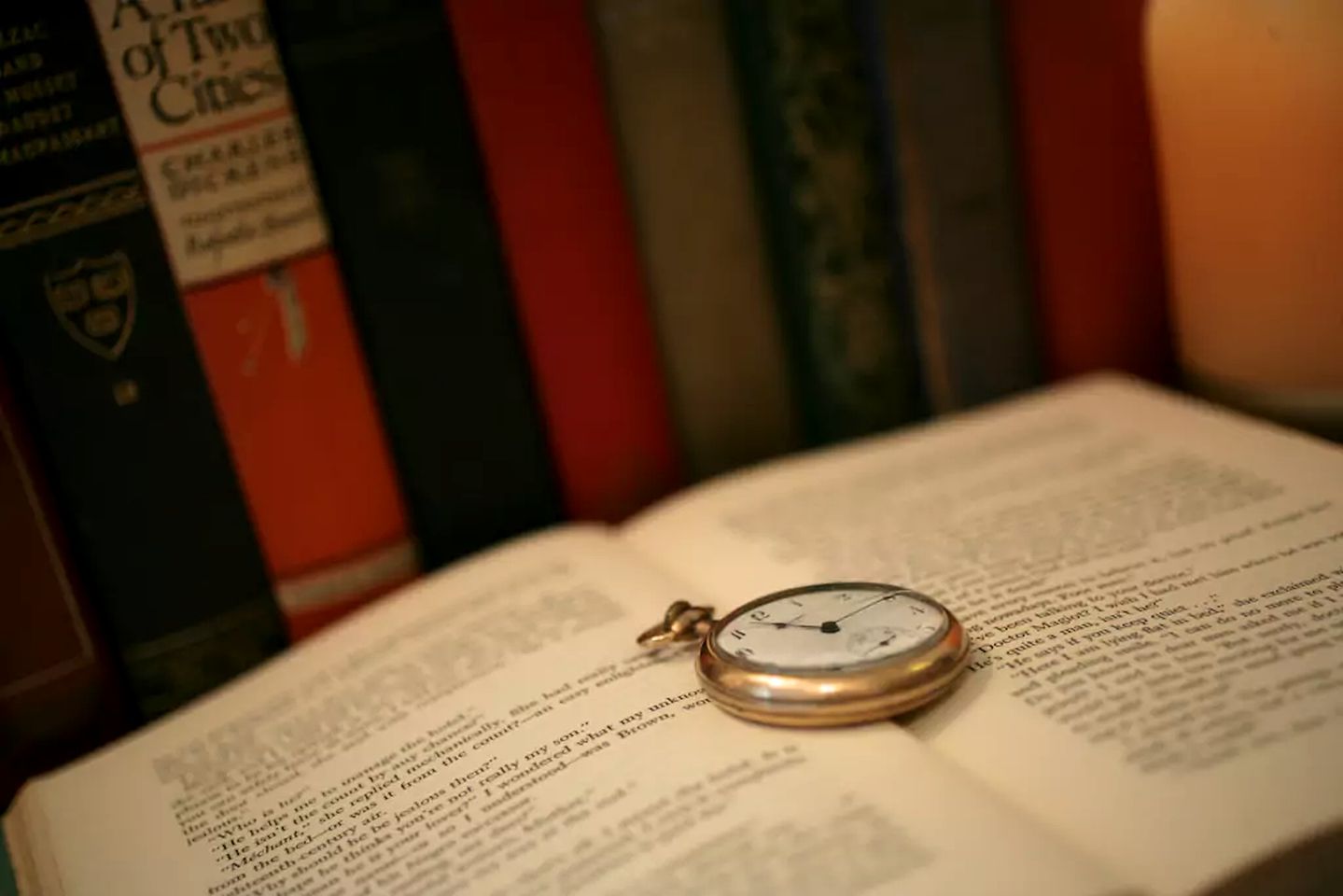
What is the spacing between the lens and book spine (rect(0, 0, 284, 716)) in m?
0.74

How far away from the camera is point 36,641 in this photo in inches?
30.9

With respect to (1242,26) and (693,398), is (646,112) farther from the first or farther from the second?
(1242,26)

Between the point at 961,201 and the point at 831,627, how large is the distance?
0.39m

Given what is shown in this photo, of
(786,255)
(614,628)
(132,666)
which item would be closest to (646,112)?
(786,255)

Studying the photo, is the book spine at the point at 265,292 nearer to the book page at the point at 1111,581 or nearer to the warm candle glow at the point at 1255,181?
the book page at the point at 1111,581

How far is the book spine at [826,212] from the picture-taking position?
0.89m

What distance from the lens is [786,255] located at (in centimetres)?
95

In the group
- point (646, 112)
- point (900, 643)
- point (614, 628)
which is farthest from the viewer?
point (646, 112)

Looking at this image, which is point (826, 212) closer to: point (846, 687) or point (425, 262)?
point (425, 262)

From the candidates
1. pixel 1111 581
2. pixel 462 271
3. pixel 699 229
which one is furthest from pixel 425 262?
pixel 1111 581

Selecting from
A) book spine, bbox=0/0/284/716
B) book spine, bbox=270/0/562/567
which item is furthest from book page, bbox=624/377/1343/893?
book spine, bbox=0/0/284/716

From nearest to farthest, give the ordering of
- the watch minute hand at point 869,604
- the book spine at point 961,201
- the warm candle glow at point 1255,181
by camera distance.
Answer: the watch minute hand at point 869,604
the warm candle glow at point 1255,181
the book spine at point 961,201

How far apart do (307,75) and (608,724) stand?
0.42 meters

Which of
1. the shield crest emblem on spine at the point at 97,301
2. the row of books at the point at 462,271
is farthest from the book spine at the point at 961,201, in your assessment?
the shield crest emblem on spine at the point at 97,301
